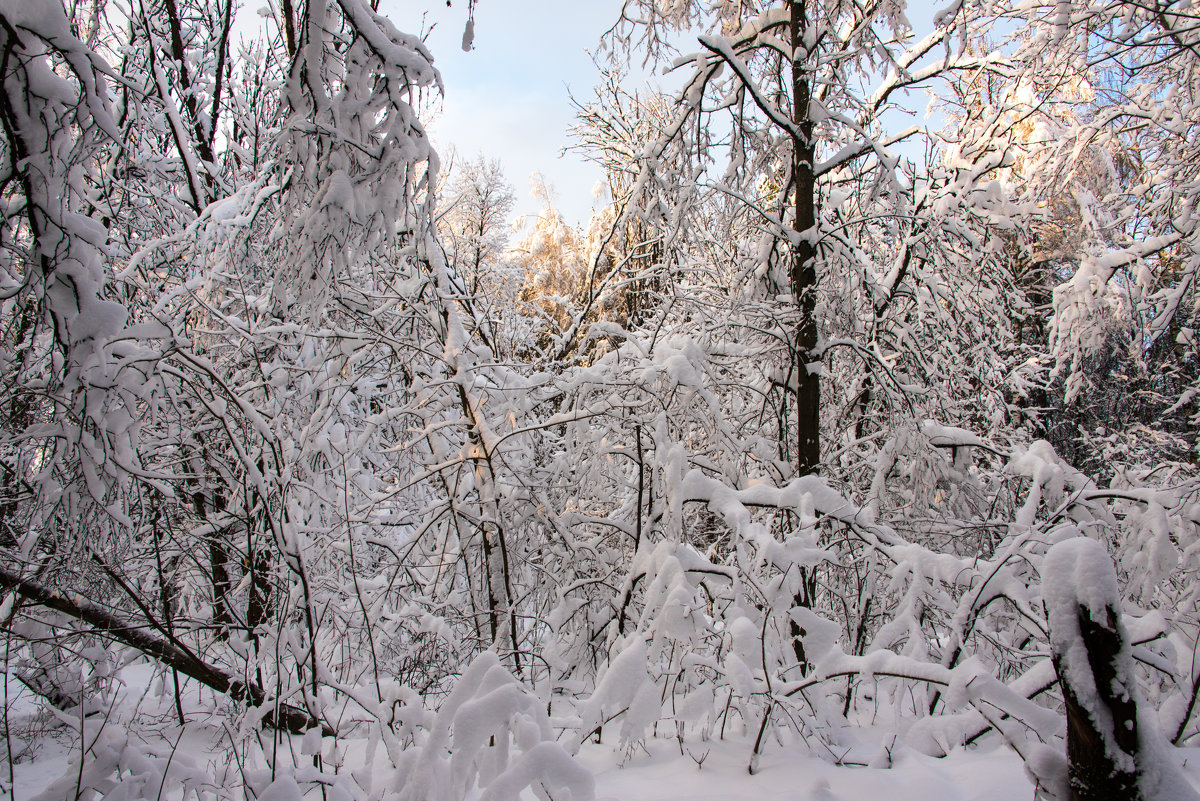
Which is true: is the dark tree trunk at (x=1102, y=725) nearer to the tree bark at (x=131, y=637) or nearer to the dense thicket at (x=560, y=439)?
the dense thicket at (x=560, y=439)

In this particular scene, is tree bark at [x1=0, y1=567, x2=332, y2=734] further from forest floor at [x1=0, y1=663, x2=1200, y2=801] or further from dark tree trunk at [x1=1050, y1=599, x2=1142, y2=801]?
dark tree trunk at [x1=1050, y1=599, x2=1142, y2=801]

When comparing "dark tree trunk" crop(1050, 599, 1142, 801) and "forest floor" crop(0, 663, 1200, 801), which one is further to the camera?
"forest floor" crop(0, 663, 1200, 801)

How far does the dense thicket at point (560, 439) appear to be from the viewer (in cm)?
195

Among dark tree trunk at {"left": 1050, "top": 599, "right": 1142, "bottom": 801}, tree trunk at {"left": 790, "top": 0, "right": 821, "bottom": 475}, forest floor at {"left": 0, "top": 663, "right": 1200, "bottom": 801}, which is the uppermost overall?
tree trunk at {"left": 790, "top": 0, "right": 821, "bottom": 475}

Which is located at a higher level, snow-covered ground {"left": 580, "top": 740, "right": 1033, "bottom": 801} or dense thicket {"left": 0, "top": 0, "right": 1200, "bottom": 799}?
dense thicket {"left": 0, "top": 0, "right": 1200, "bottom": 799}

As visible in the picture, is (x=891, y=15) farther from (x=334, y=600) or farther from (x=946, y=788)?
(x=334, y=600)

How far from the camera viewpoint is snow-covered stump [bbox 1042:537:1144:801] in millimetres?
1026

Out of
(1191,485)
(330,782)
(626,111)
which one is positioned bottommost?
(330,782)

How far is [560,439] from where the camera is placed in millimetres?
4199

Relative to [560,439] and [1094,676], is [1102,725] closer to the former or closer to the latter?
[1094,676]

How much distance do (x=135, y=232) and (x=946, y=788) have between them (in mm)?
7277

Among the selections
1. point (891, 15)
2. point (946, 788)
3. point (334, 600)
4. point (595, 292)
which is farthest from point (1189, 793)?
point (595, 292)

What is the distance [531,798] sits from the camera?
194cm

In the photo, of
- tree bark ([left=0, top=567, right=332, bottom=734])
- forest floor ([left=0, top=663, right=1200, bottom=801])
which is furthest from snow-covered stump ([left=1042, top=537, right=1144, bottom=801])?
tree bark ([left=0, top=567, right=332, bottom=734])
